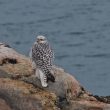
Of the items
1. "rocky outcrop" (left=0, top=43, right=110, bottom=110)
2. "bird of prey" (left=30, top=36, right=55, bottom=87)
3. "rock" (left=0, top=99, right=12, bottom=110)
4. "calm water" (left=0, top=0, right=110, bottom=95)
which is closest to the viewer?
"rocky outcrop" (left=0, top=43, right=110, bottom=110)

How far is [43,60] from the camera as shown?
23.0 metres

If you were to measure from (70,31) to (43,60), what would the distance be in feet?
140

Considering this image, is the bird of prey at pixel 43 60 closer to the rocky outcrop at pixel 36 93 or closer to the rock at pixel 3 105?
the rocky outcrop at pixel 36 93

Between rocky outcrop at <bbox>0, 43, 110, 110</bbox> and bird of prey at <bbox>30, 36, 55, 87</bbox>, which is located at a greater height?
bird of prey at <bbox>30, 36, 55, 87</bbox>

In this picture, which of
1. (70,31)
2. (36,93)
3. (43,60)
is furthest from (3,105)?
(70,31)

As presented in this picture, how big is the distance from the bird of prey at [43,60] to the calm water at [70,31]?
18059 mm

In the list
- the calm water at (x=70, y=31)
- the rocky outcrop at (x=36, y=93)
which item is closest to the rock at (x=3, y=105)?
the rocky outcrop at (x=36, y=93)

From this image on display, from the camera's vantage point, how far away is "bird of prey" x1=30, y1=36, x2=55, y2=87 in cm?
2255

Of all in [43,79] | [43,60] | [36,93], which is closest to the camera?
[36,93]

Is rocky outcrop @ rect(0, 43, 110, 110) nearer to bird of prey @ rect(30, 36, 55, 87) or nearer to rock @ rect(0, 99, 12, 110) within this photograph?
rock @ rect(0, 99, 12, 110)

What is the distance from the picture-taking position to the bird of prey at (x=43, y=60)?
2255 centimetres

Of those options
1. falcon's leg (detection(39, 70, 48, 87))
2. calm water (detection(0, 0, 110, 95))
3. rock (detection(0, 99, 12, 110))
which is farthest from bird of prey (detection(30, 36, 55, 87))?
calm water (detection(0, 0, 110, 95))

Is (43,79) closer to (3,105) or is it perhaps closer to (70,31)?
(3,105)

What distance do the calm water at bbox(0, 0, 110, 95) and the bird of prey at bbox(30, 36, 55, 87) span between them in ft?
59.2
